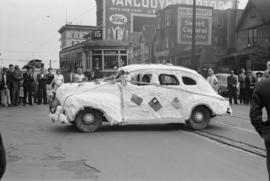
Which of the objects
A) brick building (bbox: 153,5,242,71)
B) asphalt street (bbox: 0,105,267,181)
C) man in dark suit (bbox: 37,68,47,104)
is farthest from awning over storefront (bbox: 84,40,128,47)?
brick building (bbox: 153,5,242,71)

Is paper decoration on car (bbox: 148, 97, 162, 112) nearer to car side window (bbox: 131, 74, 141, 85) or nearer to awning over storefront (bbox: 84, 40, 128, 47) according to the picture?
car side window (bbox: 131, 74, 141, 85)

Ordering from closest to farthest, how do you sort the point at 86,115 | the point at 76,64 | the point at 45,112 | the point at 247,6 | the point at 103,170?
the point at 103,170 < the point at 86,115 < the point at 45,112 < the point at 76,64 < the point at 247,6

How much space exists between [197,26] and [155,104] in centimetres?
2289

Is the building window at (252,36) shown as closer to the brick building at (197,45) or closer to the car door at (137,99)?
the brick building at (197,45)

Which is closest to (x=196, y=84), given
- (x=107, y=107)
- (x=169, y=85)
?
(x=169, y=85)

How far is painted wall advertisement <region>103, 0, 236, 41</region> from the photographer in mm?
71812

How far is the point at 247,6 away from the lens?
44.5 meters

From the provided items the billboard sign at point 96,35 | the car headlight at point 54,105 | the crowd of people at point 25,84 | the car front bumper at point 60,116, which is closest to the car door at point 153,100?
the car front bumper at point 60,116

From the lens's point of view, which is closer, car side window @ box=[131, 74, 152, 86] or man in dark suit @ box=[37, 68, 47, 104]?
car side window @ box=[131, 74, 152, 86]

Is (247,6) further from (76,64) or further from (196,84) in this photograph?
(196,84)

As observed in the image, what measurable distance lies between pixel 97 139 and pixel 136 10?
67584 millimetres

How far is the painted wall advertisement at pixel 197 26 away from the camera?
32.6 metres

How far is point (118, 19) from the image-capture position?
74.0 metres

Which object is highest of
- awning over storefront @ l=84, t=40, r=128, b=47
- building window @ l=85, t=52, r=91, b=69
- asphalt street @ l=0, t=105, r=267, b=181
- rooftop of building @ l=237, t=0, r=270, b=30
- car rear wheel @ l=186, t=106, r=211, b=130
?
rooftop of building @ l=237, t=0, r=270, b=30
